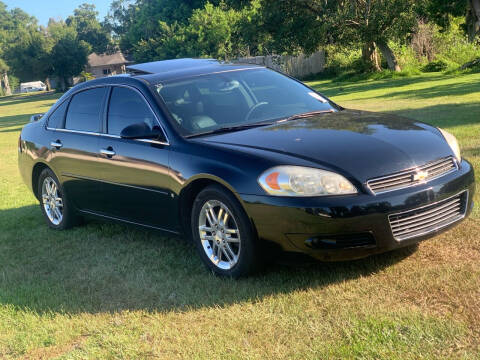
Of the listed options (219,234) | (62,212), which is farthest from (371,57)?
(219,234)

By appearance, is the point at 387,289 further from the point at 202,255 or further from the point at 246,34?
the point at 246,34

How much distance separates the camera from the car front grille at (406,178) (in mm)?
4277

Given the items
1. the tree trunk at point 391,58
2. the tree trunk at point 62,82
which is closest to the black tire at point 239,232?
the tree trunk at point 391,58

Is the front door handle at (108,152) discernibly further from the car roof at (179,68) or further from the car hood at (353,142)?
the car hood at (353,142)

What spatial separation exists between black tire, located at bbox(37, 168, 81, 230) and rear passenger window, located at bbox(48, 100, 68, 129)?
1.68 feet

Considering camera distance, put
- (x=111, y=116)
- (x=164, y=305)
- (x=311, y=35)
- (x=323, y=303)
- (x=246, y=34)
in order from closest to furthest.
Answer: (x=323, y=303) < (x=164, y=305) < (x=111, y=116) < (x=311, y=35) < (x=246, y=34)

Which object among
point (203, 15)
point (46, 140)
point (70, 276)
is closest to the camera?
point (70, 276)

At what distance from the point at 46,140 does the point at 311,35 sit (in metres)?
27.3

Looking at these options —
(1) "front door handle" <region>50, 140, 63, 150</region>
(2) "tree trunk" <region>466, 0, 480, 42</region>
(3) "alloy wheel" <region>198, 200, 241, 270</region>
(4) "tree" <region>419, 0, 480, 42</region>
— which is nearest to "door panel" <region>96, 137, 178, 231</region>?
(3) "alloy wheel" <region>198, 200, 241, 270</region>

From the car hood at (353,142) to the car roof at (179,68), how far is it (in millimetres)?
1074

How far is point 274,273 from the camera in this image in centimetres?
489

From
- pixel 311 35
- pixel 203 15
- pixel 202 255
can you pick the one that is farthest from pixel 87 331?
pixel 203 15

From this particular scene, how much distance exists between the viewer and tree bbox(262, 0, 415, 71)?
3061cm

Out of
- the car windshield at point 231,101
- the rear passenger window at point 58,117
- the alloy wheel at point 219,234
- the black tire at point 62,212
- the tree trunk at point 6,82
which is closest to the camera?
the alloy wheel at point 219,234
